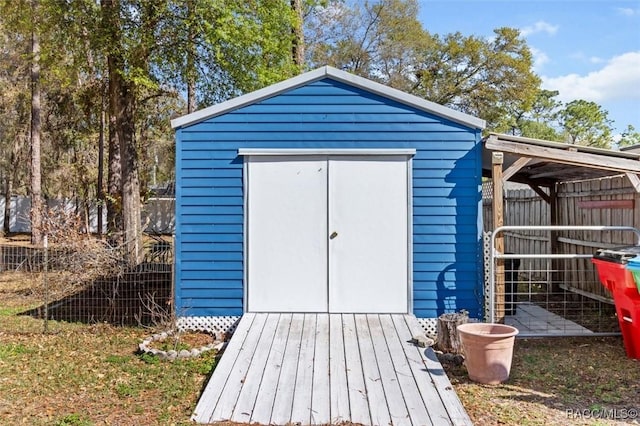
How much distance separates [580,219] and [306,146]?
14.5 feet

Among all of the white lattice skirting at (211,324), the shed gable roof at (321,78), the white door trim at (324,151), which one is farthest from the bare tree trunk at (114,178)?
the white door trim at (324,151)

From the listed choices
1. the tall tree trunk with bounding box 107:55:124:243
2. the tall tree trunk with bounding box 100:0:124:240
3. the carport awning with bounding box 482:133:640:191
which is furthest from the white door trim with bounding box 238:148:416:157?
the tall tree trunk with bounding box 107:55:124:243

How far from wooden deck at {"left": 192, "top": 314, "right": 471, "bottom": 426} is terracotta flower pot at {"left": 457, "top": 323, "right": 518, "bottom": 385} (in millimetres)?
338

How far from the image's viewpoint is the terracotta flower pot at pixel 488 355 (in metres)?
4.50

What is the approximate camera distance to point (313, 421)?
12.0ft

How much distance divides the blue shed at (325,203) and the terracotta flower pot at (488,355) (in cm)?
149

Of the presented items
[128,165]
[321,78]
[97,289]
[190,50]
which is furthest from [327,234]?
[128,165]

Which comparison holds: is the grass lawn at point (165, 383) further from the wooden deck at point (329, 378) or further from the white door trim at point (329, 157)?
the white door trim at point (329, 157)

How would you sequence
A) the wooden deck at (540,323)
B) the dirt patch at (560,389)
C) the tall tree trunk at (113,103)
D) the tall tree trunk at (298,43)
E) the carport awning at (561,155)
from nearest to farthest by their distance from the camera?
1. the dirt patch at (560,389)
2. the carport awning at (561,155)
3. the wooden deck at (540,323)
4. the tall tree trunk at (113,103)
5. the tall tree trunk at (298,43)

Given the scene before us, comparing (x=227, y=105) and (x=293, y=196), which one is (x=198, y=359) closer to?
(x=293, y=196)

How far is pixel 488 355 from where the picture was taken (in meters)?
4.55

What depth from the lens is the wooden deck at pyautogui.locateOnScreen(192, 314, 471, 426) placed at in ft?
12.3

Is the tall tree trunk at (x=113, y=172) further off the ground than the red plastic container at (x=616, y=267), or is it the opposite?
the tall tree trunk at (x=113, y=172)

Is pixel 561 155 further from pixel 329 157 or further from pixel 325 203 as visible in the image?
pixel 325 203
